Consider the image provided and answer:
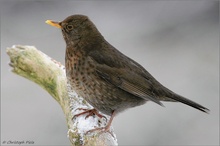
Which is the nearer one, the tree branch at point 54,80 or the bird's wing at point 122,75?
the tree branch at point 54,80

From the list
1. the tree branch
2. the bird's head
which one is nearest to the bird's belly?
the tree branch

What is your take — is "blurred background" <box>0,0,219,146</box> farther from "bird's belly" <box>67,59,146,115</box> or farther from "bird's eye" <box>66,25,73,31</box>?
"bird's eye" <box>66,25,73,31</box>

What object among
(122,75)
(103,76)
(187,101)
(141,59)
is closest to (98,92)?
(103,76)

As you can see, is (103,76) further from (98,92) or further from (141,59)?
(141,59)

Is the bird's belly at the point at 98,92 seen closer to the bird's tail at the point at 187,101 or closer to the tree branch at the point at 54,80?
the tree branch at the point at 54,80

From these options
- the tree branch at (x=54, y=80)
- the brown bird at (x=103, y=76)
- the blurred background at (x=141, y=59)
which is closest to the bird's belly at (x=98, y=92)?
the brown bird at (x=103, y=76)

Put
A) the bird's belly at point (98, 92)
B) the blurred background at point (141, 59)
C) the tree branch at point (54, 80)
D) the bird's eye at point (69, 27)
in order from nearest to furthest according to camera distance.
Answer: the tree branch at point (54, 80), the bird's belly at point (98, 92), the bird's eye at point (69, 27), the blurred background at point (141, 59)

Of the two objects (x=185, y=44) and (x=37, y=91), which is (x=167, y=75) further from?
(x=37, y=91)
